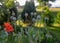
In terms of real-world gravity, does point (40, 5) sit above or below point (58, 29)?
above

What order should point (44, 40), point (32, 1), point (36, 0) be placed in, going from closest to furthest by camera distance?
1. point (44, 40)
2. point (32, 1)
3. point (36, 0)

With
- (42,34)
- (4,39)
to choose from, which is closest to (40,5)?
(42,34)

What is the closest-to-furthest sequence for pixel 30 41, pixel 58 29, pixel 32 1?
pixel 30 41, pixel 58 29, pixel 32 1

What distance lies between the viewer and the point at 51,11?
8.39m

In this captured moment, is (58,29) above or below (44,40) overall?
below

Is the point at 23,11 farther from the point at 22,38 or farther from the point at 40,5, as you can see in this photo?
the point at 22,38

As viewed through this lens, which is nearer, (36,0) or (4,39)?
(4,39)

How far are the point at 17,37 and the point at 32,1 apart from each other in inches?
159

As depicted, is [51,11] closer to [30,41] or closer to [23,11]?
[23,11]

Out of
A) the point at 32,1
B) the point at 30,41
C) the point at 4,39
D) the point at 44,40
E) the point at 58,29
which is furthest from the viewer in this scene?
the point at 32,1

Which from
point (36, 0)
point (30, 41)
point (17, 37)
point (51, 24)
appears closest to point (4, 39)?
point (17, 37)

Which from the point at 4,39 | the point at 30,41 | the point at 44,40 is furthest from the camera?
the point at 44,40

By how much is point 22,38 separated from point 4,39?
1.33ft

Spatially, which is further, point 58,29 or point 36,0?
point 36,0
